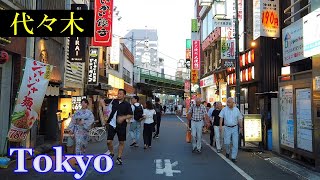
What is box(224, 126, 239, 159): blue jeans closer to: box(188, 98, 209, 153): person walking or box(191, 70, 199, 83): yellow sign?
box(188, 98, 209, 153): person walking

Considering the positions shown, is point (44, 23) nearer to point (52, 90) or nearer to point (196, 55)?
point (52, 90)

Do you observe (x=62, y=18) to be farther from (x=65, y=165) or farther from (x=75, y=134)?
(x=75, y=134)

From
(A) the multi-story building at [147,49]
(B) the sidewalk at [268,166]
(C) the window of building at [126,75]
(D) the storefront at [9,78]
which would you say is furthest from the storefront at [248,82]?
(A) the multi-story building at [147,49]

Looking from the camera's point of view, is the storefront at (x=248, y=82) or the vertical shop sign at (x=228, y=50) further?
the vertical shop sign at (x=228, y=50)

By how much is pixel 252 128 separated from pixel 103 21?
36.9 ft

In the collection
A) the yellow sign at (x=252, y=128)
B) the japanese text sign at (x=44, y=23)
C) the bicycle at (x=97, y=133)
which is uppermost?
the japanese text sign at (x=44, y=23)

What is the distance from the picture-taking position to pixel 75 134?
407 inches

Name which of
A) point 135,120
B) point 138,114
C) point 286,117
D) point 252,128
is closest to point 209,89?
point 135,120

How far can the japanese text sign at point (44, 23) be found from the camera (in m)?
5.37

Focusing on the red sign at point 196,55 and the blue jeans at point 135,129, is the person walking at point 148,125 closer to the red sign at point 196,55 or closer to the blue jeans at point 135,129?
the blue jeans at point 135,129

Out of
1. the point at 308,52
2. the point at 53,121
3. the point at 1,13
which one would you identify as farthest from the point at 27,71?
the point at 53,121

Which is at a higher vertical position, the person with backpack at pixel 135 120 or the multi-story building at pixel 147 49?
the multi-story building at pixel 147 49

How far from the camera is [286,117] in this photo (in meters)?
12.0

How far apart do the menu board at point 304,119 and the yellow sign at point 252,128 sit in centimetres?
283
